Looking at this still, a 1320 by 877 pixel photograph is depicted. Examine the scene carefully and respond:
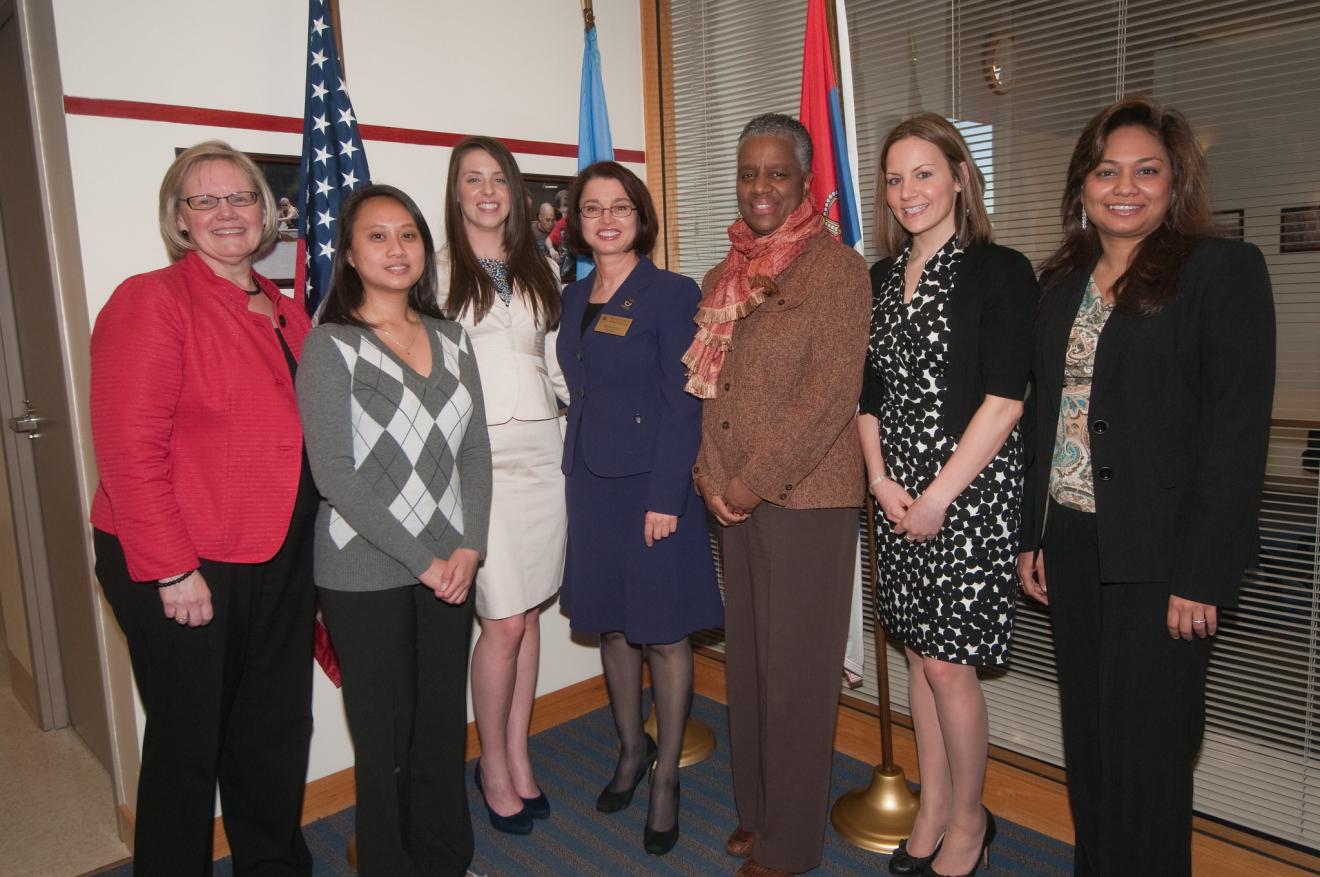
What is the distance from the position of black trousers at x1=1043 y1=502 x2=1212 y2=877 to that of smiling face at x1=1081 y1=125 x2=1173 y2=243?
63cm

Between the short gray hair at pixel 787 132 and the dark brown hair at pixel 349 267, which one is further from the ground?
the short gray hair at pixel 787 132

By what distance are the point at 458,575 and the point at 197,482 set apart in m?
0.63

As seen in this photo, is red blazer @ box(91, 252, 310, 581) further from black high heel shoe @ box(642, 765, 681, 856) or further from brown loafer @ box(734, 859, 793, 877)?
brown loafer @ box(734, 859, 793, 877)

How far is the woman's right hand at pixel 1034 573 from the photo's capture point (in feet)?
7.13

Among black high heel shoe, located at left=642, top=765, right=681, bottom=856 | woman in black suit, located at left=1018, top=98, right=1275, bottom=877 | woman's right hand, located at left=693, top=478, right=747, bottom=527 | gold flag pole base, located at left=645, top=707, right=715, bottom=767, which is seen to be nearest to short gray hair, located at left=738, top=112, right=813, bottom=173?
woman in black suit, located at left=1018, top=98, right=1275, bottom=877

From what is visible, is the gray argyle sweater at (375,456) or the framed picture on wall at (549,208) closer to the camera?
the gray argyle sweater at (375,456)

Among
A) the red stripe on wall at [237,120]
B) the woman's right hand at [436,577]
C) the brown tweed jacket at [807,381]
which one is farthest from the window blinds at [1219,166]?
the woman's right hand at [436,577]

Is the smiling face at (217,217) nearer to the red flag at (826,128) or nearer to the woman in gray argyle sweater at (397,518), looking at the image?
the woman in gray argyle sweater at (397,518)

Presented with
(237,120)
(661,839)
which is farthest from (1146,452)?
(237,120)

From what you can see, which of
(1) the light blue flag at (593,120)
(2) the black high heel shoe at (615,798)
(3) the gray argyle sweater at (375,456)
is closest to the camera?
(3) the gray argyle sweater at (375,456)

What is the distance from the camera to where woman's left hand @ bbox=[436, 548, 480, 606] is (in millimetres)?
2186

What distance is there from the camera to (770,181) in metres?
2.27

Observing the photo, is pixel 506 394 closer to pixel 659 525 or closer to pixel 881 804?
pixel 659 525

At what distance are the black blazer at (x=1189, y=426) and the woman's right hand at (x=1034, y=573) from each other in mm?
281
